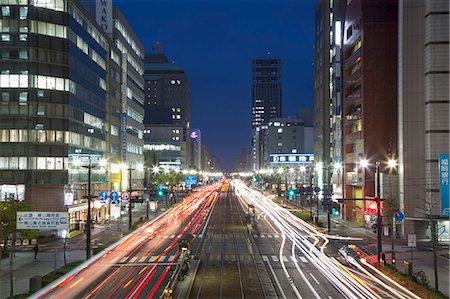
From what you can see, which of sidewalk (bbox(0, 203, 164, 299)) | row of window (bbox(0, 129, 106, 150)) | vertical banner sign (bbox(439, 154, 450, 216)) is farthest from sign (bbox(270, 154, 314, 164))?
vertical banner sign (bbox(439, 154, 450, 216))

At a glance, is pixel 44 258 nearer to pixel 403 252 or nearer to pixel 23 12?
pixel 23 12

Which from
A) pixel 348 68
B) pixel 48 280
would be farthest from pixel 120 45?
pixel 48 280

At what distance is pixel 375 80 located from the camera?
233 ft

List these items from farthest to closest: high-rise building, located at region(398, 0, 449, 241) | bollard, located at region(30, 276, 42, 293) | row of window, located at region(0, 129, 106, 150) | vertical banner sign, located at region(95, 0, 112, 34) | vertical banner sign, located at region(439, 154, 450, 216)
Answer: vertical banner sign, located at region(95, 0, 112, 34) → row of window, located at region(0, 129, 106, 150) → high-rise building, located at region(398, 0, 449, 241) → vertical banner sign, located at region(439, 154, 450, 216) → bollard, located at region(30, 276, 42, 293)

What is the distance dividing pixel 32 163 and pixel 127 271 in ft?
96.3

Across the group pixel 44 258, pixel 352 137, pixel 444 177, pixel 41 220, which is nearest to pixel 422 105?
pixel 444 177

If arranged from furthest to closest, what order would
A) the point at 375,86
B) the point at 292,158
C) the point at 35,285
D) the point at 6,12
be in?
1. the point at 292,158
2. the point at 375,86
3. the point at 6,12
4. the point at 35,285

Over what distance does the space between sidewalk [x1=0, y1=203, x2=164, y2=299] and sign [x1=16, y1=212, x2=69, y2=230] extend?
12.7ft

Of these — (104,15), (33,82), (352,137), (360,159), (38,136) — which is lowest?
(360,159)

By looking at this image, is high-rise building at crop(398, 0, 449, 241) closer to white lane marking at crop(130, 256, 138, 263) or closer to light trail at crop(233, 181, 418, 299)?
light trail at crop(233, 181, 418, 299)

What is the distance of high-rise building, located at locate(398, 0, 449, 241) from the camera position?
186 feet

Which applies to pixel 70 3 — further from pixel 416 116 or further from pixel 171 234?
pixel 416 116

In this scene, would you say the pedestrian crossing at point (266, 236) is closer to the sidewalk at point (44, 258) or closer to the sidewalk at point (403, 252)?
the sidewalk at point (403, 252)

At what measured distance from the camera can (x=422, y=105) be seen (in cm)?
5928
